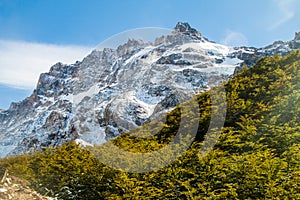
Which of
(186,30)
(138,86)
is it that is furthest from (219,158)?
(186,30)

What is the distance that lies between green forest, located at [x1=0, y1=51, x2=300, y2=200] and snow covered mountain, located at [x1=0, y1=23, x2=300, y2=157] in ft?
176

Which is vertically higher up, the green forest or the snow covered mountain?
the snow covered mountain

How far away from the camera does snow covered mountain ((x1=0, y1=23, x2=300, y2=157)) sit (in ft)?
328

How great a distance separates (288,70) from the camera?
20062mm

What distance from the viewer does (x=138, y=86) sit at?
130m

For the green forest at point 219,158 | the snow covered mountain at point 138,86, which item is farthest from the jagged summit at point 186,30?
the green forest at point 219,158

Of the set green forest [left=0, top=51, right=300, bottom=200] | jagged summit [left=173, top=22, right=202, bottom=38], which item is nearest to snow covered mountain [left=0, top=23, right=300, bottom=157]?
jagged summit [left=173, top=22, right=202, bottom=38]

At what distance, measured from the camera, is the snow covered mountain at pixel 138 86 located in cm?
10012

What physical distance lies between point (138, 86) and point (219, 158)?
385 ft

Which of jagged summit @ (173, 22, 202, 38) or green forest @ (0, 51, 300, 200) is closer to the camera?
green forest @ (0, 51, 300, 200)

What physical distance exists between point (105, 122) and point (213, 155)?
93.2 m

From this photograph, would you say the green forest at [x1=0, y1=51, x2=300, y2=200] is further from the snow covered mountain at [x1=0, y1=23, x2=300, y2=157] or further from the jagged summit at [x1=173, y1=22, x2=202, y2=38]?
the jagged summit at [x1=173, y1=22, x2=202, y2=38]

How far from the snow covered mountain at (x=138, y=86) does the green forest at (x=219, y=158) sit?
53763mm

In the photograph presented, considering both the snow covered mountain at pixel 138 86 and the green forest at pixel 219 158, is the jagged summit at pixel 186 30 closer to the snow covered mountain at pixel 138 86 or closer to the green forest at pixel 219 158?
the snow covered mountain at pixel 138 86
